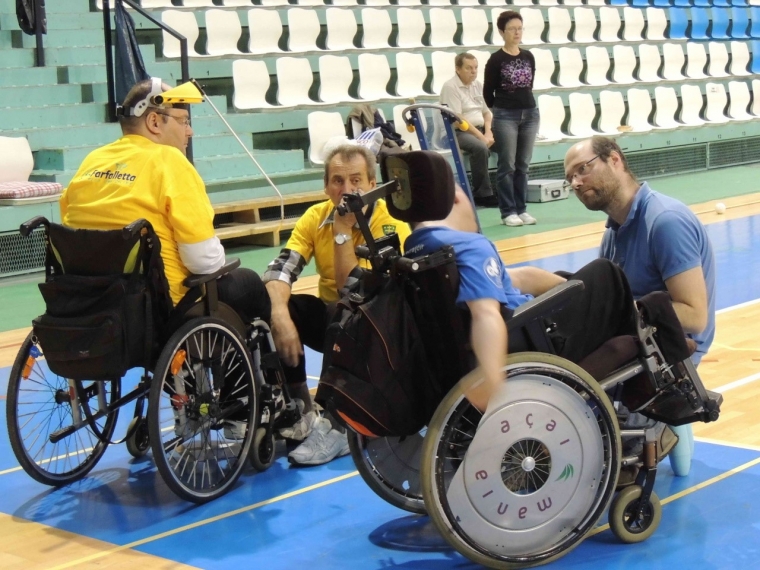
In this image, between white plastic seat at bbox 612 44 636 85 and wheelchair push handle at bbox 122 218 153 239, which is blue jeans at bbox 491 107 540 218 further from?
wheelchair push handle at bbox 122 218 153 239

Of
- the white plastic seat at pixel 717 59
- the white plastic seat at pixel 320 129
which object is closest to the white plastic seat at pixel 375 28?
the white plastic seat at pixel 320 129

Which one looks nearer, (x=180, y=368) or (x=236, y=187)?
(x=180, y=368)

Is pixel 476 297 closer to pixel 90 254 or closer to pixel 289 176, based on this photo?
pixel 90 254

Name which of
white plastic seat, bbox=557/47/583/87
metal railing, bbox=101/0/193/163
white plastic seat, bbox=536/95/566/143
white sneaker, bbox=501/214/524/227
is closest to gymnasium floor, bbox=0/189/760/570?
metal railing, bbox=101/0/193/163

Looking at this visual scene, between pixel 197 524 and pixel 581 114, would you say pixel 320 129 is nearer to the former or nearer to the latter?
pixel 581 114

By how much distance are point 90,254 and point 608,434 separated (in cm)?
150

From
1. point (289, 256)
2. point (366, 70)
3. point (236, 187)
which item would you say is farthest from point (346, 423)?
point (366, 70)

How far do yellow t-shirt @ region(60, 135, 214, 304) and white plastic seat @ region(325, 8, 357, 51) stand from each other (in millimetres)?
6874

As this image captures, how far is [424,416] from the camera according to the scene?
8.48 feet

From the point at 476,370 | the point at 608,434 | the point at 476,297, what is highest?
the point at 476,297

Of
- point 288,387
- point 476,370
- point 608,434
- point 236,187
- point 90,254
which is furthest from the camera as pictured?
point 236,187

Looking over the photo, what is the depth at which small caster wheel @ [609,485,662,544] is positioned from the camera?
2674mm

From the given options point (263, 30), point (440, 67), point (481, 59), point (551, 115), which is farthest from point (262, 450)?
point (551, 115)

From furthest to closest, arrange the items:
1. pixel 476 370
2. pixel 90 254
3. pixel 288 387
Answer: pixel 288 387, pixel 90 254, pixel 476 370
